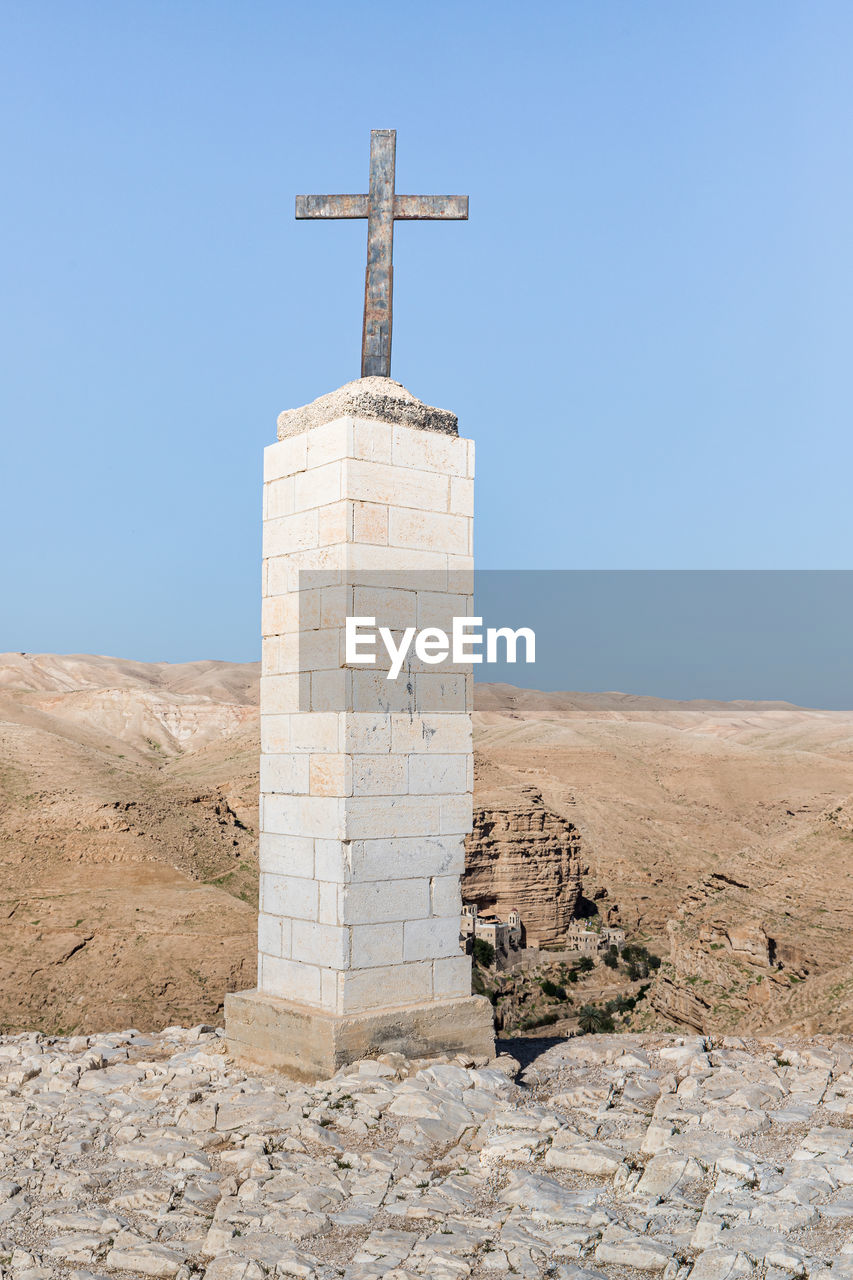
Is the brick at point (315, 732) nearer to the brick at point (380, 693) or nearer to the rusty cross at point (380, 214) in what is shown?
the brick at point (380, 693)

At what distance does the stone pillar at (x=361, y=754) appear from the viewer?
733 centimetres

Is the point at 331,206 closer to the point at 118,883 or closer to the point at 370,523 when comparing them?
the point at 370,523

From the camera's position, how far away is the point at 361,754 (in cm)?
740

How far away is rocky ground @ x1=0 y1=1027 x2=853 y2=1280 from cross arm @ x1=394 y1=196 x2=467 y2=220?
6.28 metres

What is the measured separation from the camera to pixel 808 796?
4769 cm

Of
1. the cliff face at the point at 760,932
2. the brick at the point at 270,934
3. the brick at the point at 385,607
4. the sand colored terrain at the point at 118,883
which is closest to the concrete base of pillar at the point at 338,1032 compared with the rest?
the brick at the point at 270,934

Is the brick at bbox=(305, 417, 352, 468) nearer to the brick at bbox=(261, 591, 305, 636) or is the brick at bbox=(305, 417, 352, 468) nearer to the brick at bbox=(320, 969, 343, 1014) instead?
the brick at bbox=(261, 591, 305, 636)

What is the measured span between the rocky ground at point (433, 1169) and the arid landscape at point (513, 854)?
4179 millimetres

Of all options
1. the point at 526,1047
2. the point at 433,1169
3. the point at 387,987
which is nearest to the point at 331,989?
the point at 387,987

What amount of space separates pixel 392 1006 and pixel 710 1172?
2662 millimetres

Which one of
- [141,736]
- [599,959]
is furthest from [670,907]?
[141,736]

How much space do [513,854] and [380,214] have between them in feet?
109

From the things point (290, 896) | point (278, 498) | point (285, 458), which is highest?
point (285, 458)

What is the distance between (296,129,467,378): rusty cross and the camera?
8.27 meters
